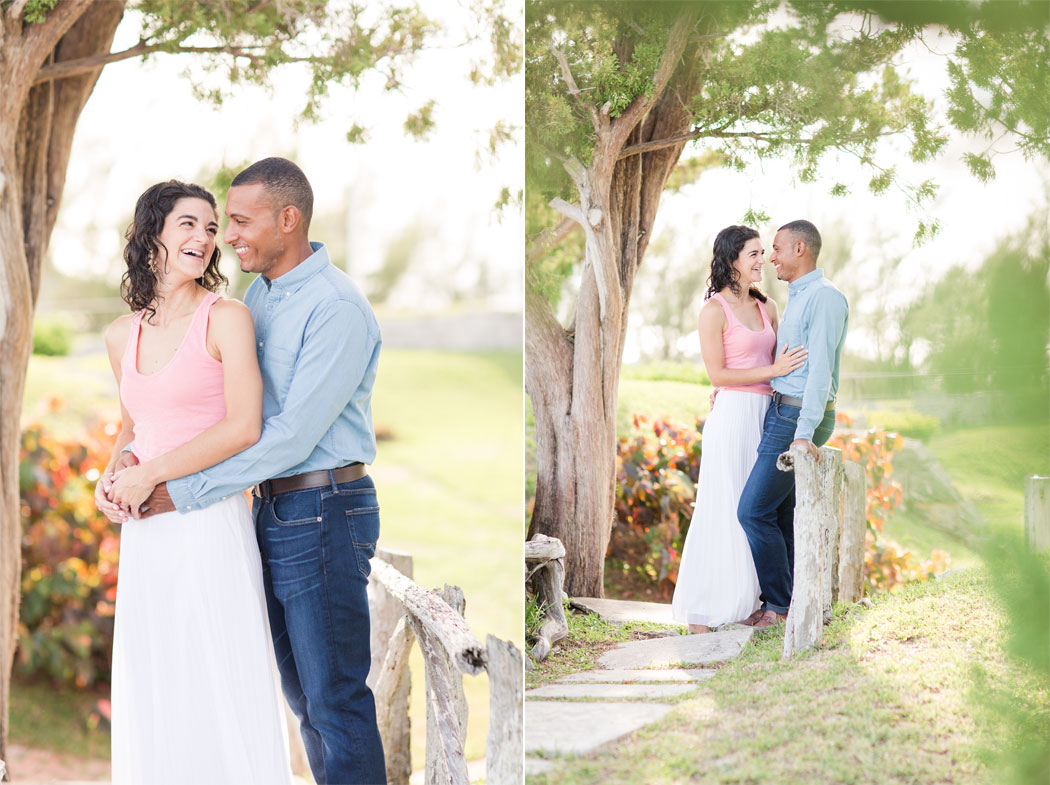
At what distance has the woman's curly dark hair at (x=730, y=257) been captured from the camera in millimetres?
2064

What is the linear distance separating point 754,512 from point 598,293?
631 millimetres

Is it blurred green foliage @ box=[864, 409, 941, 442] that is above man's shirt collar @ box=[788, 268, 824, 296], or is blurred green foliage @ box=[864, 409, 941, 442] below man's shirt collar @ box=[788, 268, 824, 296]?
below

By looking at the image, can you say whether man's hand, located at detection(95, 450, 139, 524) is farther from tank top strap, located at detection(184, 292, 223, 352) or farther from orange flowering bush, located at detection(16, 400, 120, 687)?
orange flowering bush, located at detection(16, 400, 120, 687)

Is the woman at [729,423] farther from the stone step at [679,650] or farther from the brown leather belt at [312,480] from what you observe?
the brown leather belt at [312,480]

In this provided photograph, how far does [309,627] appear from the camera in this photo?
2094 millimetres

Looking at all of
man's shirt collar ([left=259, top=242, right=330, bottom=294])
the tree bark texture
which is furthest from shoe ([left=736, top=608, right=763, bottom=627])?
man's shirt collar ([left=259, top=242, right=330, bottom=294])

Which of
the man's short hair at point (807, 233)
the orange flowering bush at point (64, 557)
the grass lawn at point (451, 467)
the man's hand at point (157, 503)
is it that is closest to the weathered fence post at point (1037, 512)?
the man's short hair at point (807, 233)

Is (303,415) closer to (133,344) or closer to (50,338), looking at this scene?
(133,344)

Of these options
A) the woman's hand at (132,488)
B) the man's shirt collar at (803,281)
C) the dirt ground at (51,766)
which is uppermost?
the man's shirt collar at (803,281)

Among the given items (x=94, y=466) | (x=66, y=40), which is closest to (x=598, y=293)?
(x=66, y=40)

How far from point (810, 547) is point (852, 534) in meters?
0.09

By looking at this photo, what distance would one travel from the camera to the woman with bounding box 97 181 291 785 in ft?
6.67

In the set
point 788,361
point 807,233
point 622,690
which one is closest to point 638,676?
point 622,690

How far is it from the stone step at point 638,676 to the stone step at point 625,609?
119 mm
